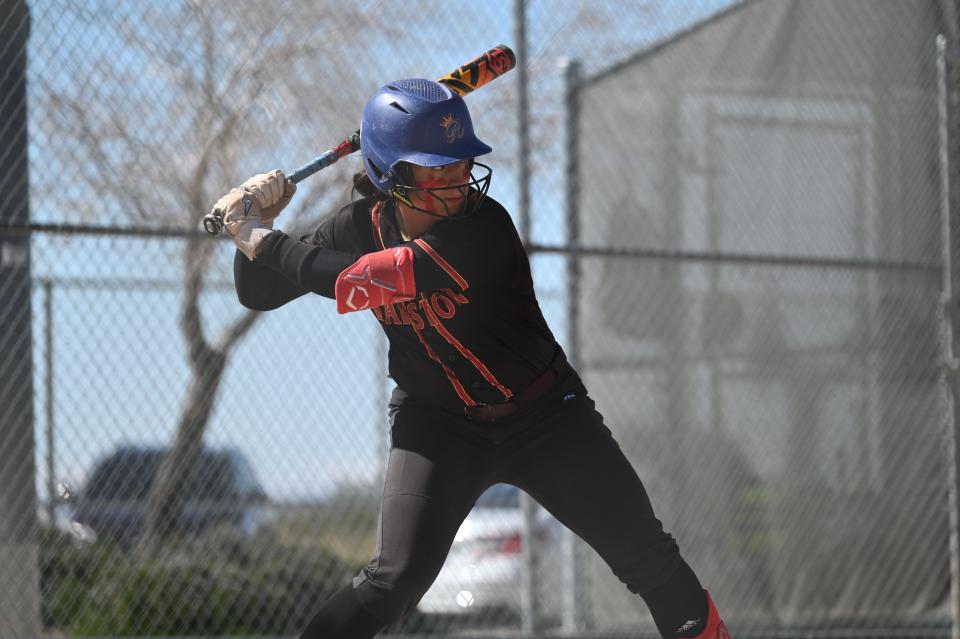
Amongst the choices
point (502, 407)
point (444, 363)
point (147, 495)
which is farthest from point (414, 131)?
point (147, 495)

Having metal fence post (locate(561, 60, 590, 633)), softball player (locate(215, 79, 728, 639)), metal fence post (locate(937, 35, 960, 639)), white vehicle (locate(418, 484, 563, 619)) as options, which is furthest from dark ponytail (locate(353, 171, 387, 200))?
metal fence post (locate(937, 35, 960, 639))

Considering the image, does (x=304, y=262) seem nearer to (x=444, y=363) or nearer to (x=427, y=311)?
(x=427, y=311)

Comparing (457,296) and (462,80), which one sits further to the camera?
(462,80)

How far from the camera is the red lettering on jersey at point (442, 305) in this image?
294 cm

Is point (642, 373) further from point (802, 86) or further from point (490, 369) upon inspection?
point (490, 369)

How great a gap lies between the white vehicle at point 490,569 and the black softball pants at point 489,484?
2.91 meters

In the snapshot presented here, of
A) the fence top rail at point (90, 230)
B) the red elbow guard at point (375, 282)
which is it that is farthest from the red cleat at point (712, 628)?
the fence top rail at point (90, 230)

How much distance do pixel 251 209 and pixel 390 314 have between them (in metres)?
0.45

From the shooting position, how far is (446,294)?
2932 millimetres

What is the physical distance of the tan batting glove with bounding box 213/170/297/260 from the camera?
295 centimetres

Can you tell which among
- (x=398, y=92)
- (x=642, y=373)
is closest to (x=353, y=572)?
(x=642, y=373)

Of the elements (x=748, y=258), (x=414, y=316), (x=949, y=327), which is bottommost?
(x=949, y=327)

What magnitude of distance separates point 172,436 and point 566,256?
1943 mm

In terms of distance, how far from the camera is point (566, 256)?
17.4 ft
